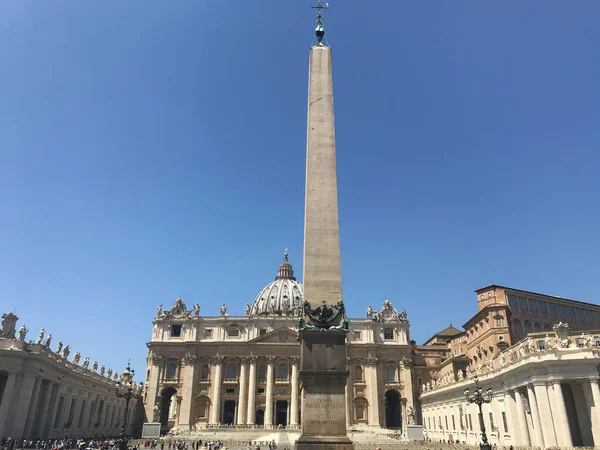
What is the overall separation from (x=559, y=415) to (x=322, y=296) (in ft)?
68.3

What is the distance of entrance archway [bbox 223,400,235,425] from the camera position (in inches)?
2619

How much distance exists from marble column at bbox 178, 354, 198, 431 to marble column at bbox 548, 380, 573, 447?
48826 mm

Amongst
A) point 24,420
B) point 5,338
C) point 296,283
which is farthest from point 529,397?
point 296,283

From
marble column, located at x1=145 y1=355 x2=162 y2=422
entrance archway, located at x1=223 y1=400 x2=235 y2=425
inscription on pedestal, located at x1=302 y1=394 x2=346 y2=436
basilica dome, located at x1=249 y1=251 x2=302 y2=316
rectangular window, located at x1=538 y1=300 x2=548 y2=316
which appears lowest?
inscription on pedestal, located at x1=302 y1=394 x2=346 y2=436

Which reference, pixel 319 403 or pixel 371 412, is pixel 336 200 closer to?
pixel 319 403

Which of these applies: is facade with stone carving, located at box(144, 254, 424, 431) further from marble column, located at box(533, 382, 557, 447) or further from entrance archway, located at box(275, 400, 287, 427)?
marble column, located at box(533, 382, 557, 447)

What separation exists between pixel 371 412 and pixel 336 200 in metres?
58.4

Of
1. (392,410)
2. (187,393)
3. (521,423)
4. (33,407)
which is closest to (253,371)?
(187,393)

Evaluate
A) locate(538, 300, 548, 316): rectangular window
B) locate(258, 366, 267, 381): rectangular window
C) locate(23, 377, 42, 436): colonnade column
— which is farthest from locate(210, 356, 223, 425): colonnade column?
locate(538, 300, 548, 316): rectangular window

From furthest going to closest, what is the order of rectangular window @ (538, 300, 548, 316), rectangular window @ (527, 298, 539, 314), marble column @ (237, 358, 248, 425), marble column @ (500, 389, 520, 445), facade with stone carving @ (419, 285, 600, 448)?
marble column @ (237, 358, 248, 425), rectangular window @ (538, 300, 548, 316), rectangular window @ (527, 298, 539, 314), marble column @ (500, 389, 520, 445), facade with stone carving @ (419, 285, 600, 448)

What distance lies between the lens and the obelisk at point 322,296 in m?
11.8

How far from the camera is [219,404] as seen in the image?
64.8 m

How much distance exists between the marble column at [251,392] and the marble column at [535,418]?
4343cm

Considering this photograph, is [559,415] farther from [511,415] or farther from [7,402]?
[7,402]
